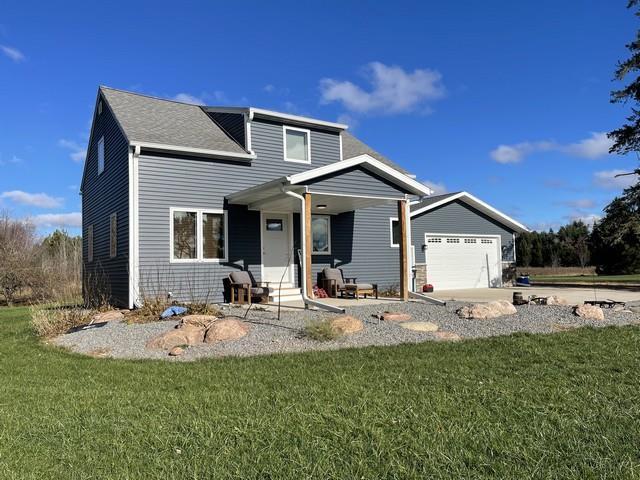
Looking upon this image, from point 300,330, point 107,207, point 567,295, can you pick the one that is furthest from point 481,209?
point 300,330

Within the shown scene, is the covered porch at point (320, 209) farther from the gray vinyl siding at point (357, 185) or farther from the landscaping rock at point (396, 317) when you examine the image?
the landscaping rock at point (396, 317)

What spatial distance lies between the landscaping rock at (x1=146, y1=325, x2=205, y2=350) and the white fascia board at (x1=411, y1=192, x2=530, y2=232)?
12337 mm

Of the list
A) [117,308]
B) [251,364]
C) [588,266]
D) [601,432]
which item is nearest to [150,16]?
[117,308]

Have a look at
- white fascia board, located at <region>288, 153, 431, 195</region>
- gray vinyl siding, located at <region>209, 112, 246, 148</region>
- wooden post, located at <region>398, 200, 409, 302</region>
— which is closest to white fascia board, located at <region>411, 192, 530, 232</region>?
white fascia board, located at <region>288, 153, 431, 195</region>

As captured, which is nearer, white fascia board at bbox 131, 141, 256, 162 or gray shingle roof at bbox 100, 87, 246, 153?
white fascia board at bbox 131, 141, 256, 162

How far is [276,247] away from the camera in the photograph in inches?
547

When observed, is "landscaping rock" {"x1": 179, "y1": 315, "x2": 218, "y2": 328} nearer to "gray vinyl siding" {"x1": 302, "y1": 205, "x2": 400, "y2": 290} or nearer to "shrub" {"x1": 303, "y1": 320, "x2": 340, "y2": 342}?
"shrub" {"x1": 303, "y1": 320, "x2": 340, "y2": 342}

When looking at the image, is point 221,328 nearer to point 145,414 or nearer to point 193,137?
point 145,414

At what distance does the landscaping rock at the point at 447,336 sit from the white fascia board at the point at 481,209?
11196 millimetres

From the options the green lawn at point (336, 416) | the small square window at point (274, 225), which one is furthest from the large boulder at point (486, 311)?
the small square window at point (274, 225)

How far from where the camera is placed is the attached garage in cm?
1931

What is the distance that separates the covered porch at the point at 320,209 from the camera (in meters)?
11.0

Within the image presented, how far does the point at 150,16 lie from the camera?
41.0 feet

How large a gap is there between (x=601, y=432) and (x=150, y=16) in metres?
13.0
